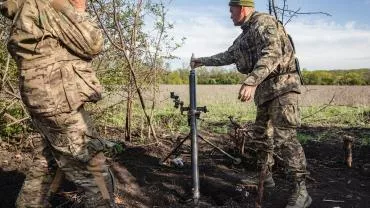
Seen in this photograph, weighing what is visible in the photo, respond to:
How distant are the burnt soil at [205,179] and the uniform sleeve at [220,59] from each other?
1.37 m

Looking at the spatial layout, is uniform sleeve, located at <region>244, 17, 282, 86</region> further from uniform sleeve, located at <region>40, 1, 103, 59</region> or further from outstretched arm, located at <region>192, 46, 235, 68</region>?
uniform sleeve, located at <region>40, 1, 103, 59</region>

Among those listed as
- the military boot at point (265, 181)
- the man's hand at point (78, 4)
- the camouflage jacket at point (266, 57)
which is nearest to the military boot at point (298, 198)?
the military boot at point (265, 181)

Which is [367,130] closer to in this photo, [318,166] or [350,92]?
[318,166]

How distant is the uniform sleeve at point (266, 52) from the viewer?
Answer: 4.62 m

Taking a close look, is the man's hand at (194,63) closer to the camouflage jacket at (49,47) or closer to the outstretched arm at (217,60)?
the outstretched arm at (217,60)

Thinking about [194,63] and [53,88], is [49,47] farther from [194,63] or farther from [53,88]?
[194,63]

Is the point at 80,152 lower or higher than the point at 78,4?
lower

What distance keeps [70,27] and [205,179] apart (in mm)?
2782

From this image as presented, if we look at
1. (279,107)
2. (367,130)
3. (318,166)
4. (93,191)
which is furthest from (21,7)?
(367,130)

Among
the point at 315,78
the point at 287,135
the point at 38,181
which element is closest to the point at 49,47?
the point at 38,181

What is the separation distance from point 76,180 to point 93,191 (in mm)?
162

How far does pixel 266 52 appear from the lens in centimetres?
473

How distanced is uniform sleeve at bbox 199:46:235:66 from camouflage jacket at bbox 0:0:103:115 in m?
2.02

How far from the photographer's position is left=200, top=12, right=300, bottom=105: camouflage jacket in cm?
470
